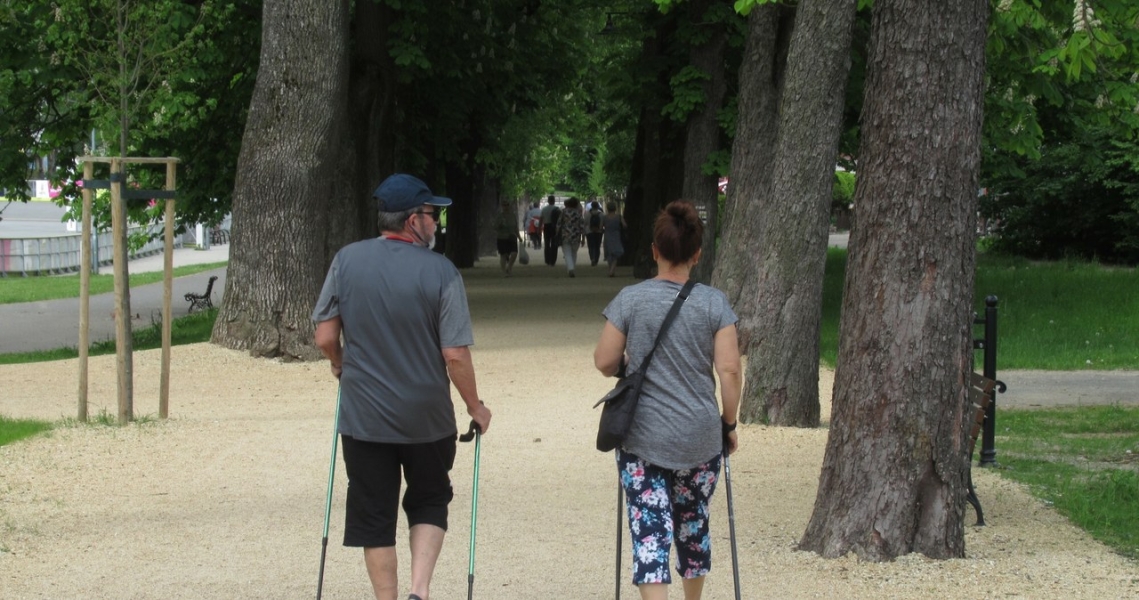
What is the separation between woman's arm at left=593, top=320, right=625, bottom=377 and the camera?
5.49 metres

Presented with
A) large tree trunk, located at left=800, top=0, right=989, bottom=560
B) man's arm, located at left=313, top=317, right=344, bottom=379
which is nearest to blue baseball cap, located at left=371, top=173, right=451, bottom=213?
man's arm, located at left=313, top=317, right=344, bottom=379

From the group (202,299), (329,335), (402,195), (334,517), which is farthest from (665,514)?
(202,299)

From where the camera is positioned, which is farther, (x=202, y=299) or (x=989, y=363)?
(x=202, y=299)

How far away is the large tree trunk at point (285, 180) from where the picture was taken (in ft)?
52.9

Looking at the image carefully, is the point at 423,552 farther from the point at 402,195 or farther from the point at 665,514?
the point at 402,195

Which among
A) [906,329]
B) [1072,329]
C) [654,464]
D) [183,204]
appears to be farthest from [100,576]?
[183,204]

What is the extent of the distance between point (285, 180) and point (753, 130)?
17.1ft

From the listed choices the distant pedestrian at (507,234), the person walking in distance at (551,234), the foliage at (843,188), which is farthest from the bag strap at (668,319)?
the foliage at (843,188)

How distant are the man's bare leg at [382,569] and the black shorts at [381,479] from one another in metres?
0.03

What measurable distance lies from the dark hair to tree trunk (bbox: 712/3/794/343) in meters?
10.5

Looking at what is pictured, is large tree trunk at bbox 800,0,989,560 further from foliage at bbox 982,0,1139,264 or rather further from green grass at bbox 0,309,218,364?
green grass at bbox 0,309,218,364

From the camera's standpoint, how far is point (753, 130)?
16.9 meters

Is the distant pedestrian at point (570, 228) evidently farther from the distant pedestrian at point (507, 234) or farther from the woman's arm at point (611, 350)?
the woman's arm at point (611, 350)

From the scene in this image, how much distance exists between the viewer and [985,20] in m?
6.89
